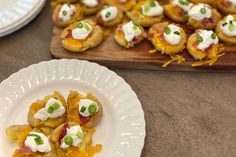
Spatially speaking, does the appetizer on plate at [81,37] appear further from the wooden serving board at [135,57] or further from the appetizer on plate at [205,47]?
the appetizer on plate at [205,47]

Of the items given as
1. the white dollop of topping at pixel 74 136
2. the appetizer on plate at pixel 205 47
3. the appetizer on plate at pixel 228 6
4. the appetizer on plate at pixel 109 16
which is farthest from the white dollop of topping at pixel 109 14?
the white dollop of topping at pixel 74 136

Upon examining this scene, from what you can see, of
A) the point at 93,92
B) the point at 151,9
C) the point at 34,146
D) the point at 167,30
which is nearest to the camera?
the point at 34,146

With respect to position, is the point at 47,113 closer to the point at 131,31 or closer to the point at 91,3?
the point at 131,31

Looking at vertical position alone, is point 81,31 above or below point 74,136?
above

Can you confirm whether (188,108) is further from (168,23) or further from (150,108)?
(168,23)

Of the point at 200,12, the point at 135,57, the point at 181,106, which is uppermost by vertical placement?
the point at 200,12

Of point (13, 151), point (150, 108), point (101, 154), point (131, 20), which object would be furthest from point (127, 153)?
point (131, 20)

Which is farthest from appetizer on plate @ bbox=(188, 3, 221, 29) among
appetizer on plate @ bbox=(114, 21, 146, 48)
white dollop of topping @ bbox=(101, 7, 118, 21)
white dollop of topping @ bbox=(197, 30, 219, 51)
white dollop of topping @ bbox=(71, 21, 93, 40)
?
white dollop of topping @ bbox=(71, 21, 93, 40)

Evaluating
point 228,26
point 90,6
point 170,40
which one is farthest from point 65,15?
point 228,26
